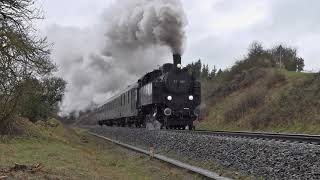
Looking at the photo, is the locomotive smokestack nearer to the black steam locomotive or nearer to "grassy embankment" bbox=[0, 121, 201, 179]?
the black steam locomotive

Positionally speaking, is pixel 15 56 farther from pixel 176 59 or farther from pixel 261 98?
pixel 261 98

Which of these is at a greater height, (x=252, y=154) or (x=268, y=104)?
(x=268, y=104)

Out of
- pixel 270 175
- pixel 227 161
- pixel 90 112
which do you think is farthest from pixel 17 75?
pixel 90 112

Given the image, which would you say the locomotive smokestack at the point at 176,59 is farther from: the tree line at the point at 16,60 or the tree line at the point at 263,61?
the tree line at the point at 263,61

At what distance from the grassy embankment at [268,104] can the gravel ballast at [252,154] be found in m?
12.0

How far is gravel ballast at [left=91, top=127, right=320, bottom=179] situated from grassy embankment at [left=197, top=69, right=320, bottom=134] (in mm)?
12015

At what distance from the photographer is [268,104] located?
45406 millimetres

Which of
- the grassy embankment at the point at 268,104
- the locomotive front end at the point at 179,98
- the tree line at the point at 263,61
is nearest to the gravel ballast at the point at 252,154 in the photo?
the locomotive front end at the point at 179,98

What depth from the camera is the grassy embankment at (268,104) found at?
37031 mm

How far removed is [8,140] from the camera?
26000 mm

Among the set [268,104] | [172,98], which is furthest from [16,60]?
[268,104]

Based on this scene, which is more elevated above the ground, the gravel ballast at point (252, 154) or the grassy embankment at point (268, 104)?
the grassy embankment at point (268, 104)

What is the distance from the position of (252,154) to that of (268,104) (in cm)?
3114

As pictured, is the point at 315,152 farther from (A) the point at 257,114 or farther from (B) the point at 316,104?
(A) the point at 257,114
